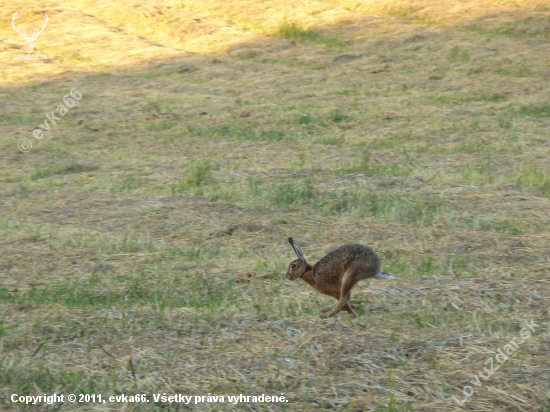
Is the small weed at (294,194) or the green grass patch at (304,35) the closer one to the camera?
the small weed at (294,194)

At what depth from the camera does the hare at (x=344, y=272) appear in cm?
579

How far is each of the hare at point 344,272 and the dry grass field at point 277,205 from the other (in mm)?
190

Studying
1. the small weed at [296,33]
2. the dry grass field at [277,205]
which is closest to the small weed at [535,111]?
the dry grass field at [277,205]

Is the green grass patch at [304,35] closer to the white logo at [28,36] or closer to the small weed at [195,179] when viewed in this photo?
the white logo at [28,36]

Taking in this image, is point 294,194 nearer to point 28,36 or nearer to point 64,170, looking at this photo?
point 64,170

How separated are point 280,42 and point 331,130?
25.3 feet

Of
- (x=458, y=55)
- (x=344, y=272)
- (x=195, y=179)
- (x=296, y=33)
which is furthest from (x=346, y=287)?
(x=296, y=33)

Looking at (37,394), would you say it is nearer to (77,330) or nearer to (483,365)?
(77,330)

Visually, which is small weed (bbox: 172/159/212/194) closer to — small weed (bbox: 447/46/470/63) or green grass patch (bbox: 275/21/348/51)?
small weed (bbox: 447/46/470/63)

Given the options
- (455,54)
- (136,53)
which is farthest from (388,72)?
(136,53)

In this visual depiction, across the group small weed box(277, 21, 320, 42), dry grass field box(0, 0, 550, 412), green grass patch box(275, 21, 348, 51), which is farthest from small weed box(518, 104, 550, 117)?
small weed box(277, 21, 320, 42)

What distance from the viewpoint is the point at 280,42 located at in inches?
853

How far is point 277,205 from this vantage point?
32.0 feet

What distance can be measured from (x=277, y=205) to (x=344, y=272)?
3.97 metres
